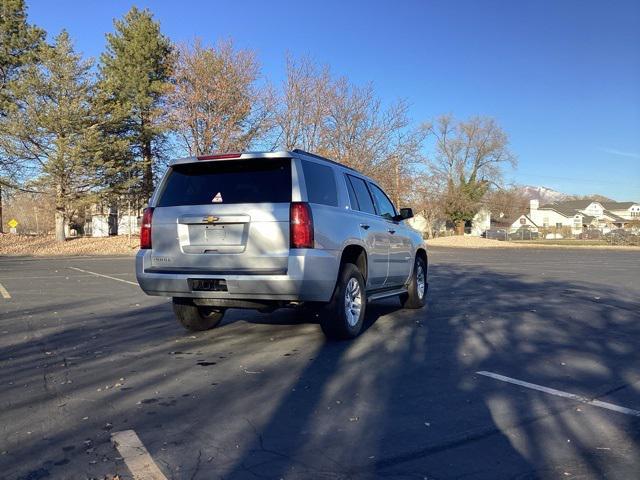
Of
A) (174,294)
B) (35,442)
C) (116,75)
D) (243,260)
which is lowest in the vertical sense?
(35,442)

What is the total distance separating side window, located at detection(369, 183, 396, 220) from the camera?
8.23 m

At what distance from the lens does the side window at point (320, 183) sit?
6.19m

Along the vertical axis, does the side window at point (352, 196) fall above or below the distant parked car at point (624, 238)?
above

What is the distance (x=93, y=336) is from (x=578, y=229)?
98.6 meters

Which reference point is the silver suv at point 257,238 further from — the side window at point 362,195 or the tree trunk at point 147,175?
the tree trunk at point 147,175

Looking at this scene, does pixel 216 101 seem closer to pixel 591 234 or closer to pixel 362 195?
pixel 362 195

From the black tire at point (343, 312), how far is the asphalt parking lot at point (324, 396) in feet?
0.58

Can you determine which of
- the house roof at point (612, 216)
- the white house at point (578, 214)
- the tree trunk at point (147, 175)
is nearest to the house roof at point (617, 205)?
the white house at point (578, 214)

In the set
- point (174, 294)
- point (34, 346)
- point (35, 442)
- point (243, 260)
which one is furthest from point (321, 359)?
point (34, 346)

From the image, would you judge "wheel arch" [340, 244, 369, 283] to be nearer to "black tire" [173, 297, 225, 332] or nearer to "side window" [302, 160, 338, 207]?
"side window" [302, 160, 338, 207]

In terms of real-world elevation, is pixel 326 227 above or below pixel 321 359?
above

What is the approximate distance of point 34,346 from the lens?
6508 mm

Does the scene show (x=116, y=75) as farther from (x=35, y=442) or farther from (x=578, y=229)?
(x=578, y=229)

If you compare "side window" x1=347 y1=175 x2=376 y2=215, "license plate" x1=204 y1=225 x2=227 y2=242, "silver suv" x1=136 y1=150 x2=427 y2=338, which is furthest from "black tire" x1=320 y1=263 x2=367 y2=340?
"license plate" x1=204 y1=225 x2=227 y2=242
